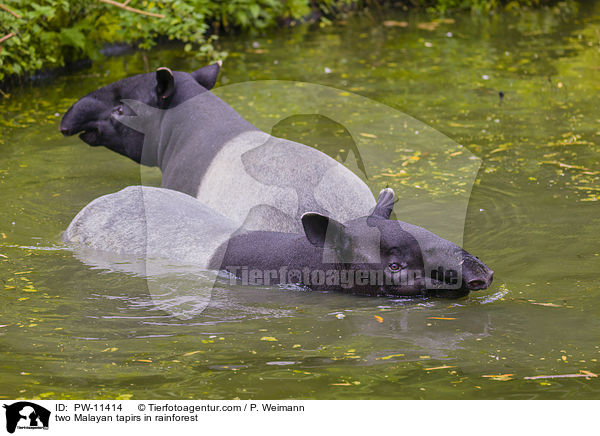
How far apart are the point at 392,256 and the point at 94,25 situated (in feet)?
33.8

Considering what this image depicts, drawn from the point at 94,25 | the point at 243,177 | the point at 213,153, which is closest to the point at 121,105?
the point at 213,153

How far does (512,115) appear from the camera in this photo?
11.8 metres

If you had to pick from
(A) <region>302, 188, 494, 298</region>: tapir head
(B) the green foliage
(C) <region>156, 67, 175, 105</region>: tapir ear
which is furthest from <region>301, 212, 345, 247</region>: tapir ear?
(B) the green foliage

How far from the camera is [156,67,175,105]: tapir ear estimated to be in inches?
341

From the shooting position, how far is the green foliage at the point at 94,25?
11977 mm

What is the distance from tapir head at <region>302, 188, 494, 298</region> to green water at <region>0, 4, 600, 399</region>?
5.0 inches

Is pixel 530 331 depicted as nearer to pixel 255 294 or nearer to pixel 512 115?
pixel 255 294

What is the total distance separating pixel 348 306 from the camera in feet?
20.1

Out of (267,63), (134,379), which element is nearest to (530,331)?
(134,379)

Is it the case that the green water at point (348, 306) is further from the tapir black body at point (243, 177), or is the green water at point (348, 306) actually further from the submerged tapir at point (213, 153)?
the submerged tapir at point (213, 153)

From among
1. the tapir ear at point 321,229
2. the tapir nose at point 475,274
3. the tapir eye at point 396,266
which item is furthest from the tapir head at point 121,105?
the tapir nose at point 475,274

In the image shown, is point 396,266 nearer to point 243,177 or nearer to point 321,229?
point 321,229
